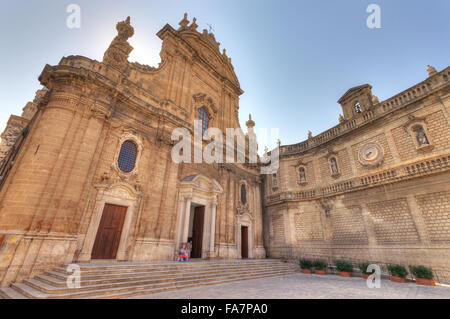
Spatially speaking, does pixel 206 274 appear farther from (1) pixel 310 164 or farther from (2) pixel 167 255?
(1) pixel 310 164

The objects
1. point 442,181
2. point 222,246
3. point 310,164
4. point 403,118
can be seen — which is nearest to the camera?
point 442,181

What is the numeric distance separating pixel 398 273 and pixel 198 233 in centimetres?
1101

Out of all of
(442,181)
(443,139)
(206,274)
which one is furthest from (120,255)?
(443,139)

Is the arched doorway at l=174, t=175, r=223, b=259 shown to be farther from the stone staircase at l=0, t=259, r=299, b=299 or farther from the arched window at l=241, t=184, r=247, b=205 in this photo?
the arched window at l=241, t=184, r=247, b=205

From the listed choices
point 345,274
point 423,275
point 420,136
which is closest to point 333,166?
point 420,136

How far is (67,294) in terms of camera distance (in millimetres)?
5113

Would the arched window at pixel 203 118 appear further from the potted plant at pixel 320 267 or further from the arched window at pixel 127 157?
the potted plant at pixel 320 267

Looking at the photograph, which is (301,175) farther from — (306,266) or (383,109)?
(383,109)

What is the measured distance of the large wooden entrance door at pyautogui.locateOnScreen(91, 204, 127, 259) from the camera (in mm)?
8850

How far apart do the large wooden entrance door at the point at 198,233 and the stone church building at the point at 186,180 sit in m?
0.10

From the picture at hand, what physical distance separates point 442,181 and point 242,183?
12332mm

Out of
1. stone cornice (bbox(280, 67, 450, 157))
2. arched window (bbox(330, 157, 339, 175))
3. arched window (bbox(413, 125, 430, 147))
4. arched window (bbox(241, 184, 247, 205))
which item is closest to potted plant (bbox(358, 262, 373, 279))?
arched window (bbox(330, 157, 339, 175))

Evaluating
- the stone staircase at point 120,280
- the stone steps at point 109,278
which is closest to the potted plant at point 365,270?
the stone staircase at point 120,280

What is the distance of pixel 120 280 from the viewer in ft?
20.9
